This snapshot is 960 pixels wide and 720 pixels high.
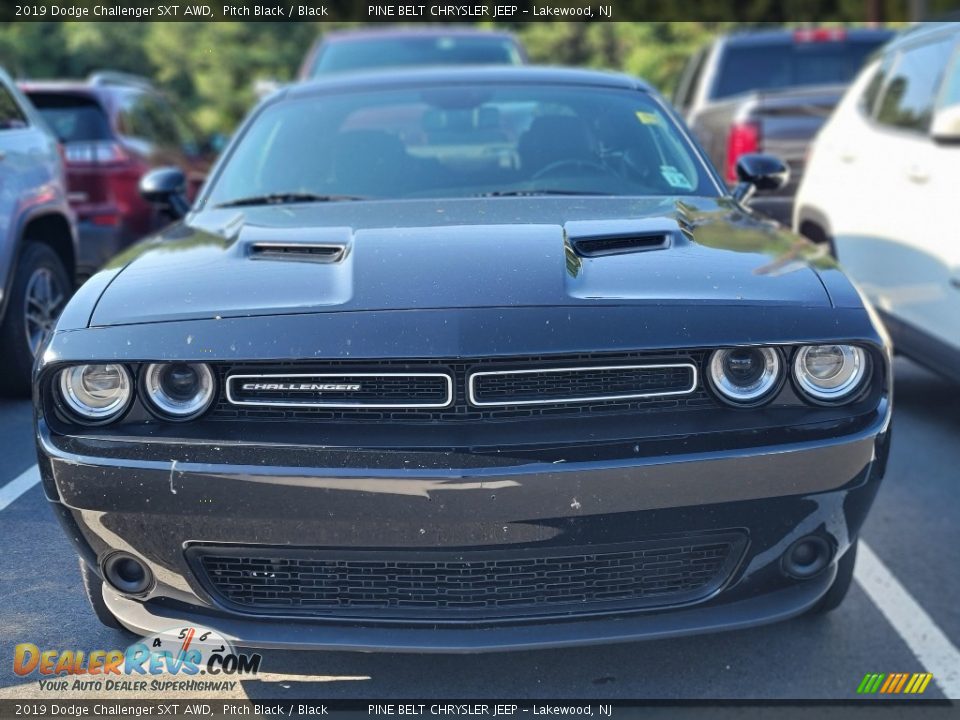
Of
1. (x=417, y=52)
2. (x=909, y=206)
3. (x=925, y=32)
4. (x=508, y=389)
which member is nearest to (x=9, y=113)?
(x=508, y=389)

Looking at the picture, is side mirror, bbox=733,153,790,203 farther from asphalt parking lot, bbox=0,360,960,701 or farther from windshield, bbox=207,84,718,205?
asphalt parking lot, bbox=0,360,960,701

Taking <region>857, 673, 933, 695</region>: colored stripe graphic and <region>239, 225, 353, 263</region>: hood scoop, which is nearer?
<region>857, 673, 933, 695</region>: colored stripe graphic

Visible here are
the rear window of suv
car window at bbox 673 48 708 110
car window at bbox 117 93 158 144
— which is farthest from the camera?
car window at bbox 673 48 708 110

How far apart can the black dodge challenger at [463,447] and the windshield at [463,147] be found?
1.12 m

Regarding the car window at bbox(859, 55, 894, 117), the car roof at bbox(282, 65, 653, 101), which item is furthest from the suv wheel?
the car window at bbox(859, 55, 894, 117)

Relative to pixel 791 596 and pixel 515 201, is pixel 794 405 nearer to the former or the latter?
pixel 791 596

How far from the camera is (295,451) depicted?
8.80 ft

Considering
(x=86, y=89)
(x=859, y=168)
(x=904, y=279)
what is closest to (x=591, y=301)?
(x=904, y=279)

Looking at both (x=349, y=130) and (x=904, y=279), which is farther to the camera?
(x=904, y=279)

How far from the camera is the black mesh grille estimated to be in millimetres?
2779

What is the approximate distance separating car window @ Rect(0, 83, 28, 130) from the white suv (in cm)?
383

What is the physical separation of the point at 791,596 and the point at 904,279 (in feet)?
8.63

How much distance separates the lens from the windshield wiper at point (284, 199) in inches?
160

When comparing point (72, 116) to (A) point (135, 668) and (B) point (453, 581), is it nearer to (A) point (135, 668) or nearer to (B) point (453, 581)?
(A) point (135, 668)
